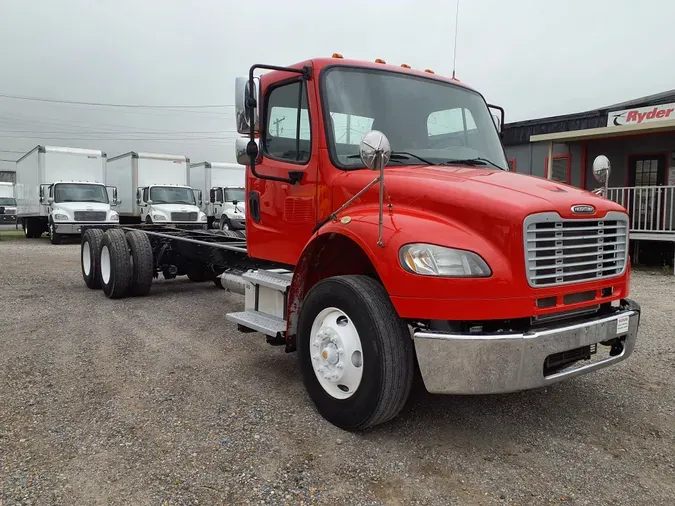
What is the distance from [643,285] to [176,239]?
835 centimetres

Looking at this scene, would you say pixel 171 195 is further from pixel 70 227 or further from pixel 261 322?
pixel 261 322

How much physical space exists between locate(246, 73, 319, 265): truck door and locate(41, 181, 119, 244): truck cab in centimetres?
1623

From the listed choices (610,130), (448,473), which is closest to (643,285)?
(610,130)

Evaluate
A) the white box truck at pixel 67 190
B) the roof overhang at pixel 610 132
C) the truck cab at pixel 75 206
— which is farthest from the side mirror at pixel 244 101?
the white box truck at pixel 67 190

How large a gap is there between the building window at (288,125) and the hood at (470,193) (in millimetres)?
539

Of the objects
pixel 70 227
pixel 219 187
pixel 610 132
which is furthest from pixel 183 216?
pixel 610 132

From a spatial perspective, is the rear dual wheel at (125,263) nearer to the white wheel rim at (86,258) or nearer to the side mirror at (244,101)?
the white wheel rim at (86,258)

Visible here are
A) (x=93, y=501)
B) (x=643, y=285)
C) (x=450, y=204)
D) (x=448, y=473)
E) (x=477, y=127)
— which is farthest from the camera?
(x=643, y=285)

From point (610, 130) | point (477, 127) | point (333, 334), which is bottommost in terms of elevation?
point (333, 334)

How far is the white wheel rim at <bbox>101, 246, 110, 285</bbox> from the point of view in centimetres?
851

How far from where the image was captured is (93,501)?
2.78 m

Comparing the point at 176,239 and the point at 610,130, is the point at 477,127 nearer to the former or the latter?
the point at 176,239

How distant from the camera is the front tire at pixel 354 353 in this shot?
3240 mm

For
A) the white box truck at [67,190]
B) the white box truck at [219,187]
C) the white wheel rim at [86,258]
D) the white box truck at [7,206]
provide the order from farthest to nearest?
the white box truck at [7,206], the white box truck at [219,187], the white box truck at [67,190], the white wheel rim at [86,258]
